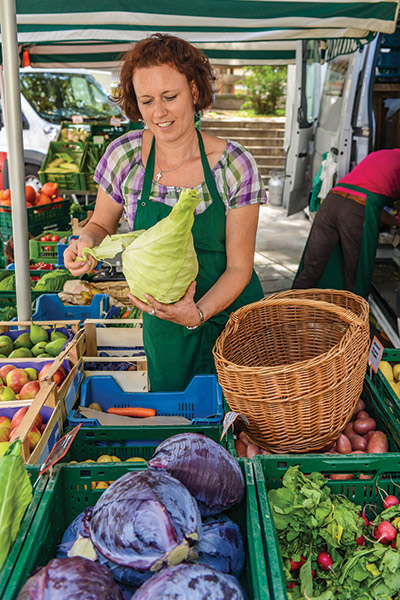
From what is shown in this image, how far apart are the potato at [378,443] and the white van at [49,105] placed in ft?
27.8

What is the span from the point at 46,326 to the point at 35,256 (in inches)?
82.0

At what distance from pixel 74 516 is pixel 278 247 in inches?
278

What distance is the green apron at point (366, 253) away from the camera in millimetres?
4473

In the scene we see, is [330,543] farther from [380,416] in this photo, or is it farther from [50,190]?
[50,190]

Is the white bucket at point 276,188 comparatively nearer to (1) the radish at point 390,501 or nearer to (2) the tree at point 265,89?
(2) the tree at point 265,89

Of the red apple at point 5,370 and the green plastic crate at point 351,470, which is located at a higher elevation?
the green plastic crate at point 351,470

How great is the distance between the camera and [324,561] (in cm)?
152

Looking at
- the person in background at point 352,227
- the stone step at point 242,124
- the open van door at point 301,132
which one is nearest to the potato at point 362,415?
the person in background at point 352,227

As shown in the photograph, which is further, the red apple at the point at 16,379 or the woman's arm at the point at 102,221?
the red apple at the point at 16,379

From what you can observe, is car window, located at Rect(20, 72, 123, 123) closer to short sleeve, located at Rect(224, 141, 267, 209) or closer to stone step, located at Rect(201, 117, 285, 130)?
stone step, located at Rect(201, 117, 285, 130)

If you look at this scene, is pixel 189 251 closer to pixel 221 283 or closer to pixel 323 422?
pixel 221 283

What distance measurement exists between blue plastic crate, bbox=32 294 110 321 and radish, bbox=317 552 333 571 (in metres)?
2.16

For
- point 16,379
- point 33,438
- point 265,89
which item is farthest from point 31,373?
point 265,89

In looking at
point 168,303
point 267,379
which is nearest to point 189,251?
point 168,303
